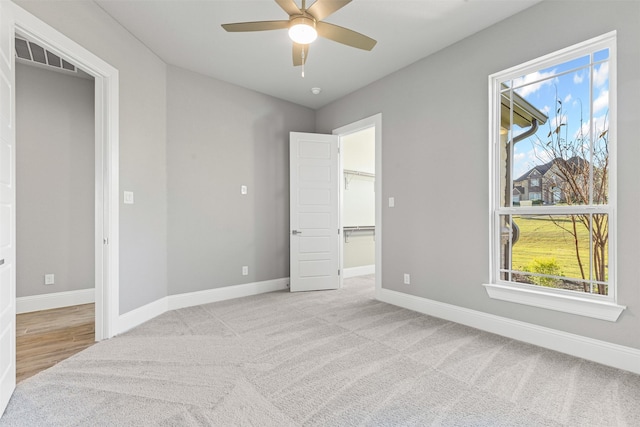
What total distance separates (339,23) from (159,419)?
329 cm

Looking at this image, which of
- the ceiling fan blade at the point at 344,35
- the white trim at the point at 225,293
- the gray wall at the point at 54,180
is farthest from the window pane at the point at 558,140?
the gray wall at the point at 54,180

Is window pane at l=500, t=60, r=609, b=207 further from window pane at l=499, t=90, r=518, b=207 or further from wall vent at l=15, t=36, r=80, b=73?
wall vent at l=15, t=36, r=80, b=73

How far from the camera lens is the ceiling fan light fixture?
2.12 metres

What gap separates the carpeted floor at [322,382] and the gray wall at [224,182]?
3.64ft

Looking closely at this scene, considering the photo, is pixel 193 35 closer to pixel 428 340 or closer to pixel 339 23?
pixel 339 23

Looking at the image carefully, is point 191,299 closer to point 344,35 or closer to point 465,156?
point 344,35

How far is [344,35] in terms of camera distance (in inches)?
90.7

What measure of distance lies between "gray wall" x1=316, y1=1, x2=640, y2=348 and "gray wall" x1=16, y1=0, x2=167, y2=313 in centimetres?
259

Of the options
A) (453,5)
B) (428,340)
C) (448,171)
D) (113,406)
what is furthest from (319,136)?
(113,406)

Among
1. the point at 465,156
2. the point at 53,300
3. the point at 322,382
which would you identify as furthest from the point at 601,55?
the point at 53,300

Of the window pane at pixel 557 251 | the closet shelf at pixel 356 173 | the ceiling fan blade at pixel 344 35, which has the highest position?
the ceiling fan blade at pixel 344 35

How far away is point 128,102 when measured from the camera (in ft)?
10.6

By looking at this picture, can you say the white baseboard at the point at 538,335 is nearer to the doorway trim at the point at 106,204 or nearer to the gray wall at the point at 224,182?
the gray wall at the point at 224,182

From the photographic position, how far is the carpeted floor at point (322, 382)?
1.80 m
